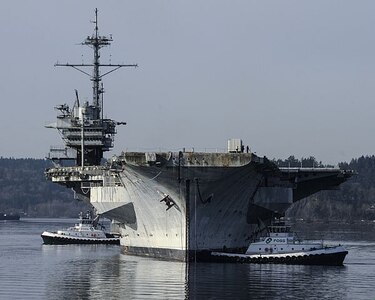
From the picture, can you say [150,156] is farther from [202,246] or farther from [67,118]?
[67,118]

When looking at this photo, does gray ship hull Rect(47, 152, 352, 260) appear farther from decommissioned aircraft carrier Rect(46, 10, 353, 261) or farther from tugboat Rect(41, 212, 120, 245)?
tugboat Rect(41, 212, 120, 245)

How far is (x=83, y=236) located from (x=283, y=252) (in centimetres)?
2851

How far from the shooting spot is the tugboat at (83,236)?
72688mm

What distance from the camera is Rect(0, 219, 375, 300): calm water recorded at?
117 feet

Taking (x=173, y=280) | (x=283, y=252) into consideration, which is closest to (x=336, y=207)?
(x=283, y=252)

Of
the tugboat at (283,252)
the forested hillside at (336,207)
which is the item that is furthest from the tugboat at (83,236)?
the forested hillside at (336,207)

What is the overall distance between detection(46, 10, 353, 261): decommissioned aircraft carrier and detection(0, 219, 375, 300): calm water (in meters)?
1.40

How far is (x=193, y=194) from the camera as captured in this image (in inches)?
1790

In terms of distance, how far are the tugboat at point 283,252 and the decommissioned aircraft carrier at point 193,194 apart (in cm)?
138

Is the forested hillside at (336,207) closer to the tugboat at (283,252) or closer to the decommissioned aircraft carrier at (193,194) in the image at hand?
the decommissioned aircraft carrier at (193,194)

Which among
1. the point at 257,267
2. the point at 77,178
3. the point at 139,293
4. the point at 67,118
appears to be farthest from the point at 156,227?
the point at 67,118

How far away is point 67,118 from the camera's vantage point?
64.6 m

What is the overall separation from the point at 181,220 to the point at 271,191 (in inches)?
214

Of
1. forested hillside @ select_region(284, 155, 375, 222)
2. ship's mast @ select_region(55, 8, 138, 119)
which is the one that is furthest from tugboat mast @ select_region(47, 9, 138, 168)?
forested hillside @ select_region(284, 155, 375, 222)
